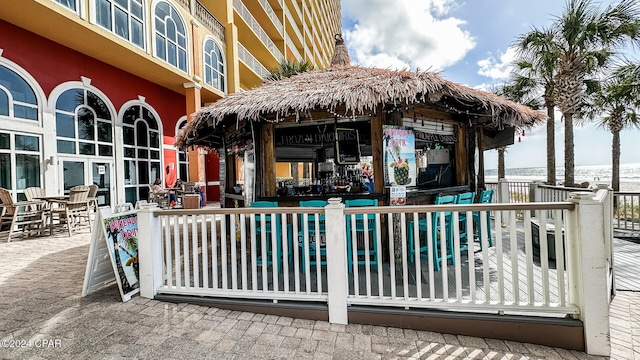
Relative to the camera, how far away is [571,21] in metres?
7.93

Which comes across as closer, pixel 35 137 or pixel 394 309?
pixel 394 309

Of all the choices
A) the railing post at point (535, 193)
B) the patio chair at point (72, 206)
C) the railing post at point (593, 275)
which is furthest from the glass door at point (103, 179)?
the railing post at point (535, 193)

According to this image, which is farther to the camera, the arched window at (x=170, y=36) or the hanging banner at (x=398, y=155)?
the arched window at (x=170, y=36)

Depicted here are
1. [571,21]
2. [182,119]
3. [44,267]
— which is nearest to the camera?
[44,267]

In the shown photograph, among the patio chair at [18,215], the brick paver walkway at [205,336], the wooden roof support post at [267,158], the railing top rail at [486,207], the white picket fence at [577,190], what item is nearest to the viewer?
the brick paver walkway at [205,336]

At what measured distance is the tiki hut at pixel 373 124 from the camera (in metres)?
3.73

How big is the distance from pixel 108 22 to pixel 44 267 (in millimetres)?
6814

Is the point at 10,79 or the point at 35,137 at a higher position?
the point at 10,79

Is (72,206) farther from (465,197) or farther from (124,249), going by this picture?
(465,197)

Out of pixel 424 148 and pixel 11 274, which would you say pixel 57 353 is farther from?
pixel 424 148

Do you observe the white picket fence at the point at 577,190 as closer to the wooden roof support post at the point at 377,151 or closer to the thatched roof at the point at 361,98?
the thatched roof at the point at 361,98

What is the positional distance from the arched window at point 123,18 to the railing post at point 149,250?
7400mm

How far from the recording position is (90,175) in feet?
27.5

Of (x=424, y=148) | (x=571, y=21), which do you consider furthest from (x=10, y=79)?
(x=571, y=21)
